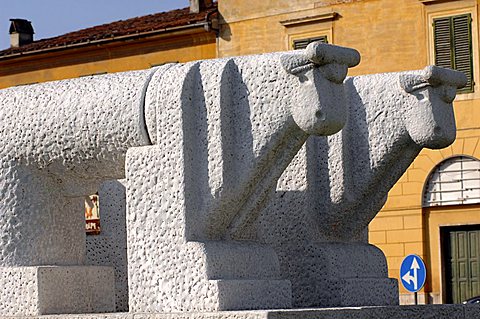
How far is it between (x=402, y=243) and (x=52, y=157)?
17618mm

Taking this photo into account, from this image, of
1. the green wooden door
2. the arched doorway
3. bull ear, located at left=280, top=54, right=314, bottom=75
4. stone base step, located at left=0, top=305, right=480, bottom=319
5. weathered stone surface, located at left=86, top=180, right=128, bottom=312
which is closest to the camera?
stone base step, located at left=0, top=305, right=480, bottom=319

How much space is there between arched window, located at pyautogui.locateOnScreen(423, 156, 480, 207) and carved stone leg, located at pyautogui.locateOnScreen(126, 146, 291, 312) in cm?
1716

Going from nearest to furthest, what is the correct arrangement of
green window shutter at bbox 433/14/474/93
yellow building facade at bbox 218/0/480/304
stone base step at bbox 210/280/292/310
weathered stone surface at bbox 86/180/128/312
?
1. stone base step at bbox 210/280/292/310
2. weathered stone surface at bbox 86/180/128/312
3. yellow building facade at bbox 218/0/480/304
4. green window shutter at bbox 433/14/474/93

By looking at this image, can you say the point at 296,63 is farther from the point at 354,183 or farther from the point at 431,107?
the point at 354,183

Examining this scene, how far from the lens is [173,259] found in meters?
8.36

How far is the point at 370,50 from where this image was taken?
26656mm

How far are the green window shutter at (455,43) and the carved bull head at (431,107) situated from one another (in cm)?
1654

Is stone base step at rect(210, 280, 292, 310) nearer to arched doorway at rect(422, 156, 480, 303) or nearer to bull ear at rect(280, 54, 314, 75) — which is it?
bull ear at rect(280, 54, 314, 75)

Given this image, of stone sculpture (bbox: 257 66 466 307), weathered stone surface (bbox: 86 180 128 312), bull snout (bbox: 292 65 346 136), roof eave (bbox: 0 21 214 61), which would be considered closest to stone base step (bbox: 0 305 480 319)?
stone sculpture (bbox: 257 66 466 307)

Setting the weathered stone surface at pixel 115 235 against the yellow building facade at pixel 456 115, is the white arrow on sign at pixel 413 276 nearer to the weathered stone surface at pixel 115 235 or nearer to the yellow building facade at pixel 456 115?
the yellow building facade at pixel 456 115

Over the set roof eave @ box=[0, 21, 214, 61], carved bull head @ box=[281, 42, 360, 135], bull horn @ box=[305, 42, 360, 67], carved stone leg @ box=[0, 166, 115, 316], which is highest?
roof eave @ box=[0, 21, 214, 61]

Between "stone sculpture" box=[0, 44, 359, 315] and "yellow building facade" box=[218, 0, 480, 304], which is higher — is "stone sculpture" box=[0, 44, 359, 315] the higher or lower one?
the lower one

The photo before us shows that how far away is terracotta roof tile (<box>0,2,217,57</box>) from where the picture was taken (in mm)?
29562

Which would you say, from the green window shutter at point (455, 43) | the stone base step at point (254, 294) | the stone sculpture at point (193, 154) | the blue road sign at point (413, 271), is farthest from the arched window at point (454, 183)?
the stone base step at point (254, 294)
